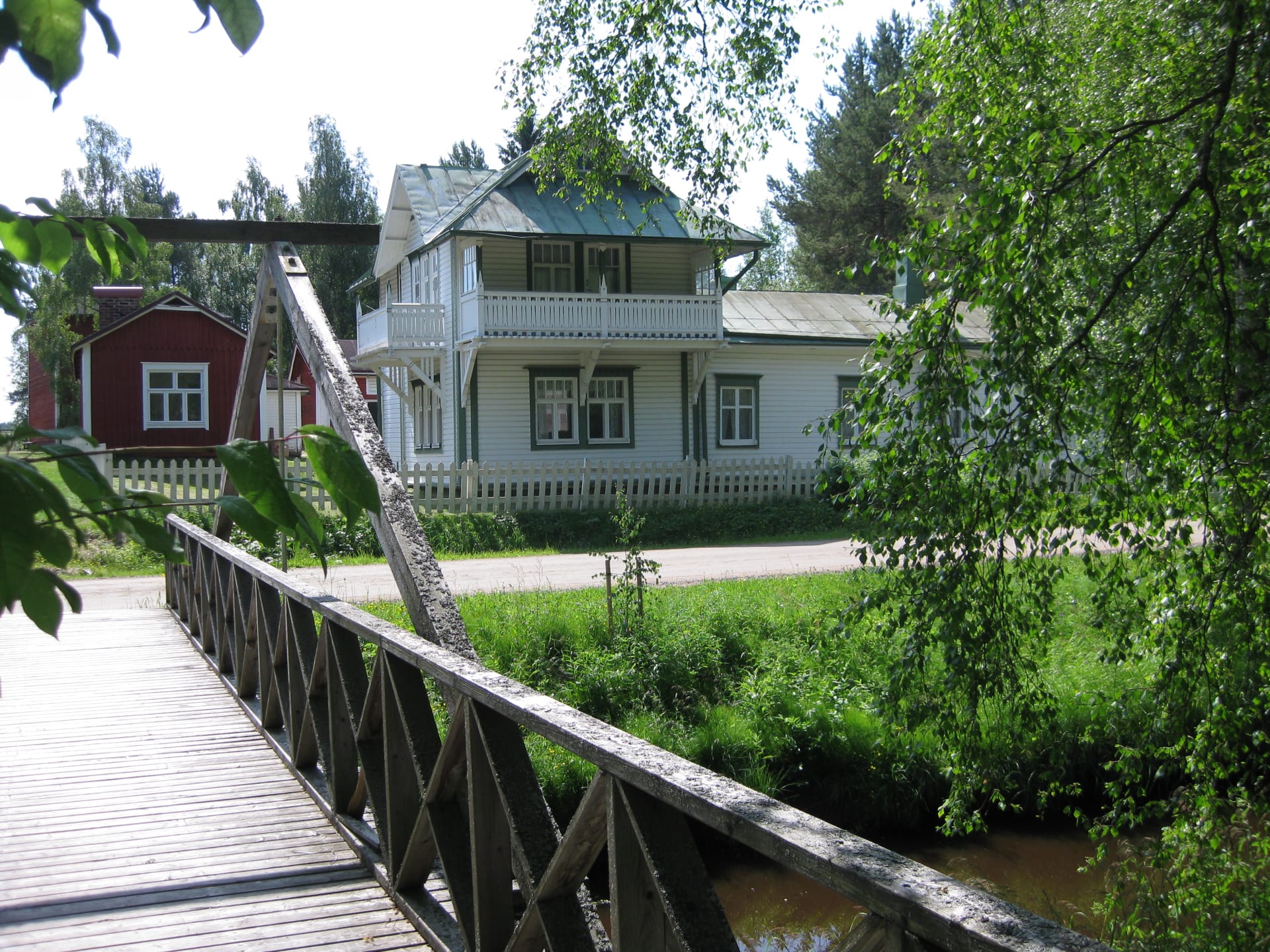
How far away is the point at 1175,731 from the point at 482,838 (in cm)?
390

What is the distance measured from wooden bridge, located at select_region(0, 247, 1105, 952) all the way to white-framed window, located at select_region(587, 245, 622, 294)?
1806cm

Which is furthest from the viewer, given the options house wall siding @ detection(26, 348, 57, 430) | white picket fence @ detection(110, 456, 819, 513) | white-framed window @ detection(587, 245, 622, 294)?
house wall siding @ detection(26, 348, 57, 430)

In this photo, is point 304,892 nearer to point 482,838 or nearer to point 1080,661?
point 482,838

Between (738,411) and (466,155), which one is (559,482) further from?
(466,155)

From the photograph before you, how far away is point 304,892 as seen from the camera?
13.0 ft

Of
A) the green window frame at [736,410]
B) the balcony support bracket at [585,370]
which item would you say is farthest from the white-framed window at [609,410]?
the green window frame at [736,410]

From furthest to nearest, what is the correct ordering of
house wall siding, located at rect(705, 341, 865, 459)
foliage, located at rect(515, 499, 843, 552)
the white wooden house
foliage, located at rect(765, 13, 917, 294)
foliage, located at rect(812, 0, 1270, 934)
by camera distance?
foliage, located at rect(765, 13, 917, 294)
house wall siding, located at rect(705, 341, 865, 459)
the white wooden house
foliage, located at rect(515, 499, 843, 552)
foliage, located at rect(812, 0, 1270, 934)

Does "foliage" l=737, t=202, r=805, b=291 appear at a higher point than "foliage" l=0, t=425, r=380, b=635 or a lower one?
higher

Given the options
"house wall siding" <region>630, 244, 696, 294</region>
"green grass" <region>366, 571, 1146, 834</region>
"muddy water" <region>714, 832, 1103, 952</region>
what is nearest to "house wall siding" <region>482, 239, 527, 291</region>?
"house wall siding" <region>630, 244, 696, 294</region>

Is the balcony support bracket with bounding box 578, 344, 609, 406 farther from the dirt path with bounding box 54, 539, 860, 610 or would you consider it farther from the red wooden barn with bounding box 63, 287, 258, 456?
the red wooden barn with bounding box 63, 287, 258, 456

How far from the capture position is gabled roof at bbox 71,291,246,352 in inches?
1175

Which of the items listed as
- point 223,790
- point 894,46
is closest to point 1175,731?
point 223,790

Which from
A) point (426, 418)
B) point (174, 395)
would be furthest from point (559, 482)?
point (174, 395)

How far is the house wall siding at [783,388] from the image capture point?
27.2 metres
